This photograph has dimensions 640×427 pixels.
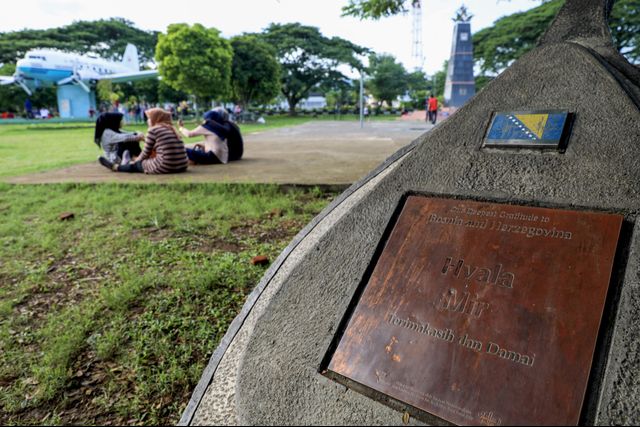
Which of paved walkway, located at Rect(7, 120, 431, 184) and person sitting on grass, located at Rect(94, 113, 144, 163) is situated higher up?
person sitting on grass, located at Rect(94, 113, 144, 163)

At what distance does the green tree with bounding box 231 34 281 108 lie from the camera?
30219 millimetres

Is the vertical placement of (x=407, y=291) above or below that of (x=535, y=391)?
above

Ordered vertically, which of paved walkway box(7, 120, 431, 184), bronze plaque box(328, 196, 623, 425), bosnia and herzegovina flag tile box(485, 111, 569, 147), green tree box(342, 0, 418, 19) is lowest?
paved walkway box(7, 120, 431, 184)

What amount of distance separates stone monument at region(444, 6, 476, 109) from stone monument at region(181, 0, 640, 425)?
74.5 ft

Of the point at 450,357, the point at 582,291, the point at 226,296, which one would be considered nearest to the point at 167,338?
the point at 226,296

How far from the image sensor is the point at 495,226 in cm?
157

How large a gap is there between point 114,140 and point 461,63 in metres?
21.3

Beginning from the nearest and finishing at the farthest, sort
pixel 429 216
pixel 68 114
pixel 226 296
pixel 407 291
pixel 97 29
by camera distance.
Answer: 1. pixel 407 291
2. pixel 429 216
3. pixel 226 296
4. pixel 68 114
5. pixel 97 29

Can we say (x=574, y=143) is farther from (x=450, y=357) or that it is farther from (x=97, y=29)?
(x=97, y=29)

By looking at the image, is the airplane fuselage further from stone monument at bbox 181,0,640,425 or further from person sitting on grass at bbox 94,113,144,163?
stone monument at bbox 181,0,640,425

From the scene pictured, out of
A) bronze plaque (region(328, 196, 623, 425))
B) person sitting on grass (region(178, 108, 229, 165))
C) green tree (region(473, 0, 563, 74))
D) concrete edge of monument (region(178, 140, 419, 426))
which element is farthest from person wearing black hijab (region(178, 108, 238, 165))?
green tree (region(473, 0, 563, 74))

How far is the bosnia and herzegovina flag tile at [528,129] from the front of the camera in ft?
6.02

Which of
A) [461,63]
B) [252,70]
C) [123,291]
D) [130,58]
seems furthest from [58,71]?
[123,291]

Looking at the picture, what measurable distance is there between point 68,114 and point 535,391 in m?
38.4
